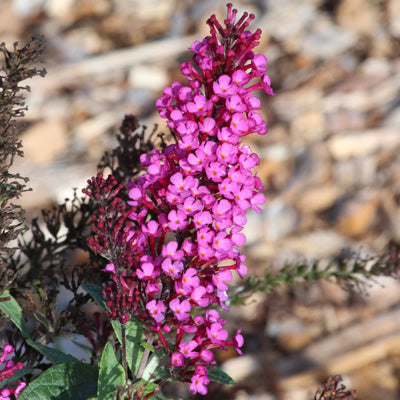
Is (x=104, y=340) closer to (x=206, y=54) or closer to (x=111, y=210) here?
(x=111, y=210)

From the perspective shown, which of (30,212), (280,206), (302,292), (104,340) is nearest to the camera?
(104,340)

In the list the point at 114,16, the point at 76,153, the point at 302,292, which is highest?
the point at 114,16

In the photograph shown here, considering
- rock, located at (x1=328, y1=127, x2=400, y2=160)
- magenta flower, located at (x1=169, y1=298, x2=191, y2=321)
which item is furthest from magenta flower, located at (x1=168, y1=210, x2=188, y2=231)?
rock, located at (x1=328, y1=127, x2=400, y2=160)

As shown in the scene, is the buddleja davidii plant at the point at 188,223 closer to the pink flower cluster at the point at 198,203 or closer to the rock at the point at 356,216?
the pink flower cluster at the point at 198,203

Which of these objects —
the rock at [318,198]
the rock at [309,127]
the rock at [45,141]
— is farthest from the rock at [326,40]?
the rock at [45,141]

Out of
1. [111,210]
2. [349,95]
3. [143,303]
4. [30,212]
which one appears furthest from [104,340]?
[349,95]

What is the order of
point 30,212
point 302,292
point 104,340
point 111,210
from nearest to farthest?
point 111,210, point 104,340, point 302,292, point 30,212

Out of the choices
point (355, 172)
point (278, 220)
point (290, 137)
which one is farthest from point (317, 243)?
point (290, 137)
